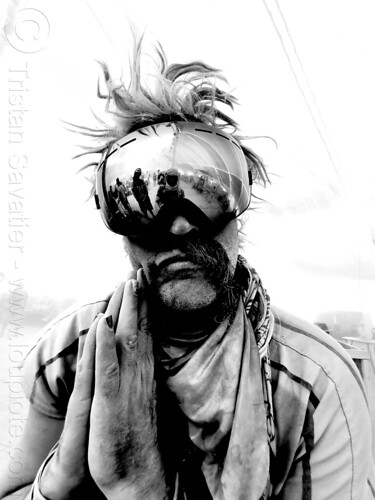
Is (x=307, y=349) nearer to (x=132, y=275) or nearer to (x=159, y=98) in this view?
(x=132, y=275)

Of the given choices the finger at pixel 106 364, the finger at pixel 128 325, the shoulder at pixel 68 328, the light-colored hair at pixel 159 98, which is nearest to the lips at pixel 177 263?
the finger at pixel 128 325

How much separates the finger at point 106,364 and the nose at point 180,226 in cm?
33

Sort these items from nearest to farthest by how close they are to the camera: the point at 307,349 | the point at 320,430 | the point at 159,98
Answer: the point at 320,430
the point at 307,349
the point at 159,98

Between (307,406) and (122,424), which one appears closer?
(122,424)

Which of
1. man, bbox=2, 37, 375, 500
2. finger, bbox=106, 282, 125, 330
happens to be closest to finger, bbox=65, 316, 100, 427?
man, bbox=2, 37, 375, 500

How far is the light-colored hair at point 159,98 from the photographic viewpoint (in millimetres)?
1221

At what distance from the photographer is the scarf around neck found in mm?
882

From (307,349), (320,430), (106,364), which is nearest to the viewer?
(106,364)

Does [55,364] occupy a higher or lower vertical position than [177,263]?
lower

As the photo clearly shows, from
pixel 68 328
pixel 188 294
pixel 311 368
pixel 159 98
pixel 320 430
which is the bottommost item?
pixel 320 430

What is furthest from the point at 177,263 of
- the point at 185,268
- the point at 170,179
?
the point at 170,179

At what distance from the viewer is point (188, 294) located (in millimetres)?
1034

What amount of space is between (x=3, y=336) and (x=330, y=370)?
14.8 feet

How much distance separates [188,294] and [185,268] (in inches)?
2.8
